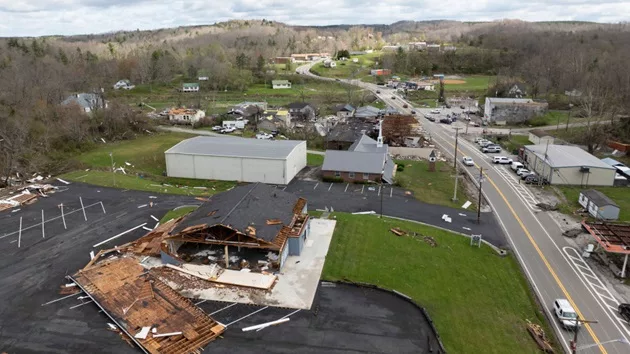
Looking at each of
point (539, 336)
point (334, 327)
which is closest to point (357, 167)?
point (334, 327)

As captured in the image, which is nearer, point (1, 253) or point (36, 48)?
point (1, 253)

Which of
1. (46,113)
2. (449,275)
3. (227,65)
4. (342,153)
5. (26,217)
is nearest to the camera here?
(449,275)

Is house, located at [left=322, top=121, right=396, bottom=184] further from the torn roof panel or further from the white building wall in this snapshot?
the torn roof panel

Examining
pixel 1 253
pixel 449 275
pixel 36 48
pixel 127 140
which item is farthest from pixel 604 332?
pixel 36 48

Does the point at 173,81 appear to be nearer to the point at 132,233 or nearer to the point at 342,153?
the point at 342,153

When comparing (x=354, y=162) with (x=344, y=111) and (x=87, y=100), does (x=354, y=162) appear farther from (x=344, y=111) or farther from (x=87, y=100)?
(x=87, y=100)

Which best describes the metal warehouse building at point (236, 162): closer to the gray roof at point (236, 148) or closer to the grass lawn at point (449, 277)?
the gray roof at point (236, 148)

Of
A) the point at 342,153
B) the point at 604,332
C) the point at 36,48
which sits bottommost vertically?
the point at 604,332
